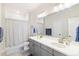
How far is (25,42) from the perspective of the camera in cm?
197

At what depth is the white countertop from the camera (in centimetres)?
175

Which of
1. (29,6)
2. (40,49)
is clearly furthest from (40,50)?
(29,6)

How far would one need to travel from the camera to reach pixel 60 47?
184 cm

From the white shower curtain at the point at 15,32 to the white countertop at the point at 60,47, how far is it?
0.18 m

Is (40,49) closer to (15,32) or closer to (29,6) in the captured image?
(15,32)

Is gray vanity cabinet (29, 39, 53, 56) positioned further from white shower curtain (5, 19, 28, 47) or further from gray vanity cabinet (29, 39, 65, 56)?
white shower curtain (5, 19, 28, 47)

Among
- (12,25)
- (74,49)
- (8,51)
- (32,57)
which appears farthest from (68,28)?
(8,51)

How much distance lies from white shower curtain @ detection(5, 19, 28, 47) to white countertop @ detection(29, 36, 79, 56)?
0.58 feet

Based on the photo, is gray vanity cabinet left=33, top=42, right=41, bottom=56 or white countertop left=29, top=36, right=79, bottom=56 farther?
gray vanity cabinet left=33, top=42, right=41, bottom=56

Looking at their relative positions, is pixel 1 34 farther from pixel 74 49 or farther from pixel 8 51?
pixel 74 49

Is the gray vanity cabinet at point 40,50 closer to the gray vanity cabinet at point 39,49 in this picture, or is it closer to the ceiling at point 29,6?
the gray vanity cabinet at point 39,49

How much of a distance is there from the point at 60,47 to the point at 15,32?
764 millimetres

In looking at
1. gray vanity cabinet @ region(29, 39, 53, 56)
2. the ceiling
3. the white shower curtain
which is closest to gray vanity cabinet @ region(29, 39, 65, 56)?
gray vanity cabinet @ region(29, 39, 53, 56)

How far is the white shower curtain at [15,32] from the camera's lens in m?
1.88
